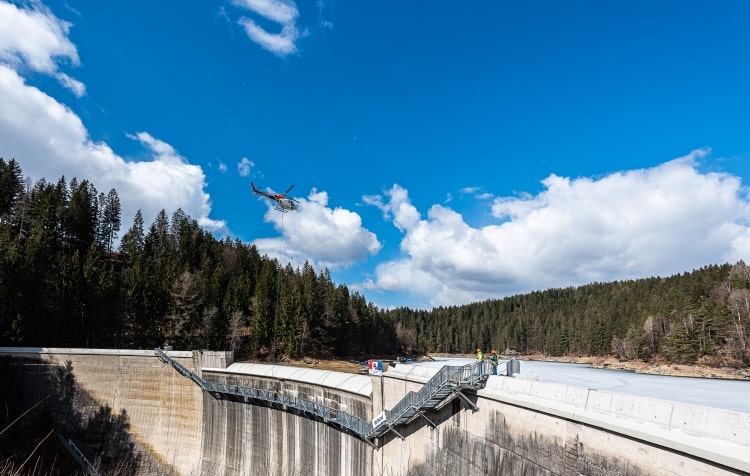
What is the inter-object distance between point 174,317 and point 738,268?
10969 cm

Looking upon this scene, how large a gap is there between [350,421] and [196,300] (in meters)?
42.4

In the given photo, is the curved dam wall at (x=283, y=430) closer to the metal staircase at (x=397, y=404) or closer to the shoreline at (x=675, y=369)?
the metal staircase at (x=397, y=404)

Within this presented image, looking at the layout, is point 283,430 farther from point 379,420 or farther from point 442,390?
point 442,390

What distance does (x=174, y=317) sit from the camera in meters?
58.9

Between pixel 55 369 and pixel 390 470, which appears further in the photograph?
pixel 55 369

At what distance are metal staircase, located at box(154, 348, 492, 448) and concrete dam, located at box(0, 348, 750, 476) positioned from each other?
0.26 ft

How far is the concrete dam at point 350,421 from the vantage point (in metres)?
11.4

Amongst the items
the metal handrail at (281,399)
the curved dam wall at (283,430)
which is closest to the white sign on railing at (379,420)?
the metal handrail at (281,399)

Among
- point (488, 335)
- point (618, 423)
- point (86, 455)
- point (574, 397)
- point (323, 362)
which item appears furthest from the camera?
point (488, 335)

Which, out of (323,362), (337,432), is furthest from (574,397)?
(323,362)

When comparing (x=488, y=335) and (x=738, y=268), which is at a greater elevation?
(x=738, y=268)

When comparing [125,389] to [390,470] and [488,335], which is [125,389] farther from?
[488,335]

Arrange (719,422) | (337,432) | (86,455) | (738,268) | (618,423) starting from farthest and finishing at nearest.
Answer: (738,268) → (86,455) → (337,432) → (618,423) → (719,422)

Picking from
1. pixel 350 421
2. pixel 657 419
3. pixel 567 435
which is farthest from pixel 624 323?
pixel 657 419
